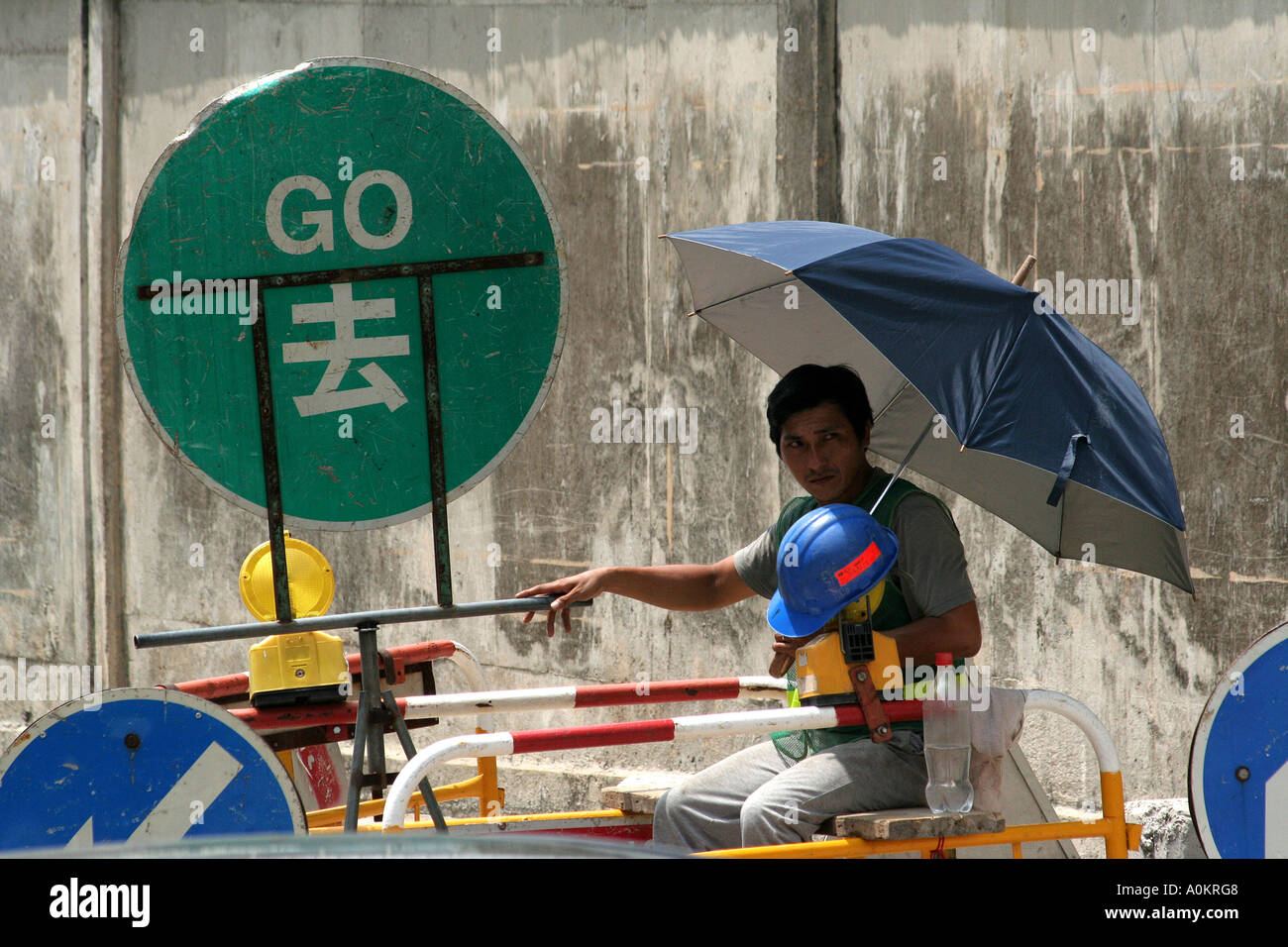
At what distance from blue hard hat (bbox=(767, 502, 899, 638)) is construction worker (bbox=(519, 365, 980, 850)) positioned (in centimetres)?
18

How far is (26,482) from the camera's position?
6.93 m

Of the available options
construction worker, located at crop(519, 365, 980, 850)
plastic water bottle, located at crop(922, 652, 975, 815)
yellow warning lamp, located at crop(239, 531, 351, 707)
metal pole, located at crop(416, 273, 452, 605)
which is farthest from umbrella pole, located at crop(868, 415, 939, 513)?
yellow warning lamp, located at crop(239, 531, 351, 707)

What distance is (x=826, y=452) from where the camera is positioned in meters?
3.23

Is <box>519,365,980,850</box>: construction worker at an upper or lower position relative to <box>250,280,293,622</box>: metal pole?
lower

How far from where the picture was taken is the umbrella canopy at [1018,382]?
9.50 ft

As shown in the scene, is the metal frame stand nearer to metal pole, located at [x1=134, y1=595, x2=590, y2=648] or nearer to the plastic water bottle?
metal pole, located at [x1=134, y1=595, x2=590, y2=648]

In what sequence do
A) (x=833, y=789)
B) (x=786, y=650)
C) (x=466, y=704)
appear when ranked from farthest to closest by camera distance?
(x=466, y=704) < (x=786, y=650) < (x=833, y=789)

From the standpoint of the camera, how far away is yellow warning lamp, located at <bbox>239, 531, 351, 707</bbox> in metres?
3.11

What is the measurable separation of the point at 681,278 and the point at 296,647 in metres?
2.95

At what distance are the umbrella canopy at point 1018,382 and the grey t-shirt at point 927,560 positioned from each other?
217 millimetres

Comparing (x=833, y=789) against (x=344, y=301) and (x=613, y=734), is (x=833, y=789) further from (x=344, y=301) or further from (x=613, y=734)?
(x=344, y=301)

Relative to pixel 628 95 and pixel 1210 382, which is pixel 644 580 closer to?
pixel 1210 382

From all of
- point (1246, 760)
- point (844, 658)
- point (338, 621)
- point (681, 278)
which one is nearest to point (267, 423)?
point (338, 621)
